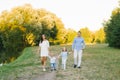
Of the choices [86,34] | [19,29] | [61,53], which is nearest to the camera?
[61,53]

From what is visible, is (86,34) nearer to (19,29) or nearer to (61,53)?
(19,29)

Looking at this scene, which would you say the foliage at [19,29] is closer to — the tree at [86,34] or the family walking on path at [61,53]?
the family walking on path at [61,53]

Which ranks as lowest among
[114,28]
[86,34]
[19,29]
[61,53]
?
[61,53]

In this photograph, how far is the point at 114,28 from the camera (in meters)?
57.4

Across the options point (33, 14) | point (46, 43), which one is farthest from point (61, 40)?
point (46, 43)

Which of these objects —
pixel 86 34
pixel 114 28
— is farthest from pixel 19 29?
pixel 86 34

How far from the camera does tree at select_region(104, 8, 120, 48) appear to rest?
57062 millimetres

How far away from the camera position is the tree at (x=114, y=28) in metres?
57.1

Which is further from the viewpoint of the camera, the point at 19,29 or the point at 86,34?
the point at 86,34

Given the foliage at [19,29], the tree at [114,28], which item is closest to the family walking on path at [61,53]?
the tree at [114,28]

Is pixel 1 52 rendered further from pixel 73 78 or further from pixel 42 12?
pixel 73 78

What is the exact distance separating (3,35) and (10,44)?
3.92m

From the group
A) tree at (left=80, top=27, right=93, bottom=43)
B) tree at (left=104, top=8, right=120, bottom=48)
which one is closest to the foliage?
tree at (left=104, top=8, right=120, bottom=48)

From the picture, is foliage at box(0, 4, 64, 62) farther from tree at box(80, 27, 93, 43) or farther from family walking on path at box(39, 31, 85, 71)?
tree at box(80, 27, 93, 43)
